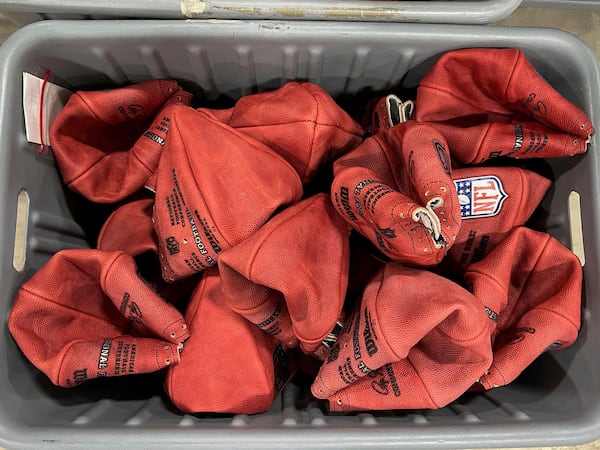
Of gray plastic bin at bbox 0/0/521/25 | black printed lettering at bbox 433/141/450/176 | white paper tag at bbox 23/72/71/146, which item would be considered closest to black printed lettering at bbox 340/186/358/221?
black printed lettering at bbox 433/141/450/176

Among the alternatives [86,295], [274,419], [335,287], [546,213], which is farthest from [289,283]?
[546,213]

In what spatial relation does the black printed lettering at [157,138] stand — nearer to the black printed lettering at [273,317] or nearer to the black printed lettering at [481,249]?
the black printed lettering at [273,317]

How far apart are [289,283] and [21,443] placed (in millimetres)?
359

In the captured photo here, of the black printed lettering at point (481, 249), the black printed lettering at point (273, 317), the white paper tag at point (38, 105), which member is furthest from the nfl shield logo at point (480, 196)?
the white paper tag at point (38, 105)

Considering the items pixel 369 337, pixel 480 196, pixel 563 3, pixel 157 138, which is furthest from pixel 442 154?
pixel 563 3

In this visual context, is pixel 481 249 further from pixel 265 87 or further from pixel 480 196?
pixel 265 87

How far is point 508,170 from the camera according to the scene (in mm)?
713

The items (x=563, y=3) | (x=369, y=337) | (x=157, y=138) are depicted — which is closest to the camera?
(x=369, y=337)

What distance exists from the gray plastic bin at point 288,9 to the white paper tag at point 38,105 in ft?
0.30

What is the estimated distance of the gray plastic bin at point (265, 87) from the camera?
623 millimetres

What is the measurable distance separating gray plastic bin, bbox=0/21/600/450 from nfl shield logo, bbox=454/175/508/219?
122 mm

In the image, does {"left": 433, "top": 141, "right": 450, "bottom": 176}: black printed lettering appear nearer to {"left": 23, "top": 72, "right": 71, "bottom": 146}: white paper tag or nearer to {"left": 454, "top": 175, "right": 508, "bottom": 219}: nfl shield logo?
{"left": 454, "top": 175, "right": 508, "bottom": 219}: nfl shield logo

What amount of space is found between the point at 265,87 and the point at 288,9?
5.7 inches

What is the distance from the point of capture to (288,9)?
0.66 meters
